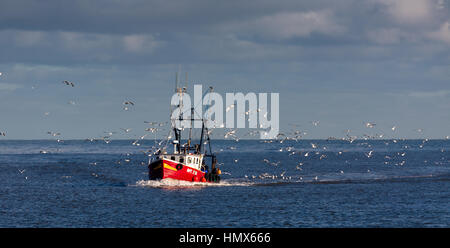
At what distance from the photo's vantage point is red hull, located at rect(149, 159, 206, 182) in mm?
74000

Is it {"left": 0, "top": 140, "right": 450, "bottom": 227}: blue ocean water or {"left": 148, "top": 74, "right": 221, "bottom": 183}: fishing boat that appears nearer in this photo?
{"left": 0, "top": 140, "right": 450, "bottom": 227}: blue ocean water

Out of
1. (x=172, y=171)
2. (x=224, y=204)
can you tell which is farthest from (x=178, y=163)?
(x=224, y=204)

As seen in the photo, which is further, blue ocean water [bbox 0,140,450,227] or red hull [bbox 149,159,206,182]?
red hull [bbox 149,159,206,182]

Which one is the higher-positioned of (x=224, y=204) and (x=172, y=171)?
(x=172, y=171)

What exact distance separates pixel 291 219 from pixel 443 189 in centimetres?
3413

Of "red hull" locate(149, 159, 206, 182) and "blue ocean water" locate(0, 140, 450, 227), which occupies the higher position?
"red hull" locate(149, 159, 206, 182)

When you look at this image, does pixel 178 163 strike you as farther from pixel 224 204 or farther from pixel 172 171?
pixel 224 204

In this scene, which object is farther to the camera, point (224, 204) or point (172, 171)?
point (172, 171)

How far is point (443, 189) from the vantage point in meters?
76.6

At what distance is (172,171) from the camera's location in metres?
74.7

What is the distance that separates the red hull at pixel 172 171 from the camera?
74000 mm

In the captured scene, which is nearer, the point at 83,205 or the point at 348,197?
the point at 83,205
